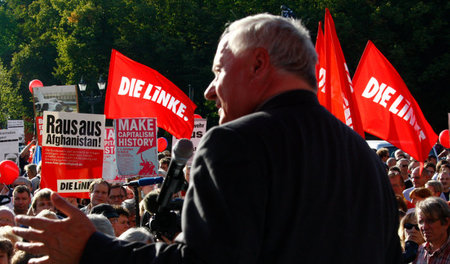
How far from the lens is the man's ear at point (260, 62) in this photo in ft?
6.40

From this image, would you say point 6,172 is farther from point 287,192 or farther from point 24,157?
point 287,192

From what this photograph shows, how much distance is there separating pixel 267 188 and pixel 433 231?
4450 mm

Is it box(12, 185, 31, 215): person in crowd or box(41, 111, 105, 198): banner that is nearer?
box(12, 185, 31, 215): person in crowd

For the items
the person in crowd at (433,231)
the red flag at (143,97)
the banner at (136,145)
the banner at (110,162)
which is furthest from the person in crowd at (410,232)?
the banner at (110,162)

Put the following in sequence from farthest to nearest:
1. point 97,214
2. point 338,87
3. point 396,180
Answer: point 396,180 < point 338,87 < point 97,214

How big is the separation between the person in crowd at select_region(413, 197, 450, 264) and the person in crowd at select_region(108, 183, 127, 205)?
442cm

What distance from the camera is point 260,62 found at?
6.42 feet

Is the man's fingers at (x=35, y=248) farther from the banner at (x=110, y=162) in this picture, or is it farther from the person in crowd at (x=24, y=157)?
the person in crowd at (x=24, y=157)

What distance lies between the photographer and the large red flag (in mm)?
10281

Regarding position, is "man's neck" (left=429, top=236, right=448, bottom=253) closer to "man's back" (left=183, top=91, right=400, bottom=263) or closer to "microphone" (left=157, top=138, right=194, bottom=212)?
"man's back" (left=183, top=91, right=400, bottom=263)

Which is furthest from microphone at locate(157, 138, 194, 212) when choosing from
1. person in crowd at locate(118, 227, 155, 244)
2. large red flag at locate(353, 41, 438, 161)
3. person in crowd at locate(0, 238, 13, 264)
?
large red flag at locate(353, 41, 438, 161)

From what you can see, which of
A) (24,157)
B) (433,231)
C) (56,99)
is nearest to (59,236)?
(433,231)

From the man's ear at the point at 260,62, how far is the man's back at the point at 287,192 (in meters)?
0.09

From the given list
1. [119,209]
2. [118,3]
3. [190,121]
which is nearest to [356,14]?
[118,3]
